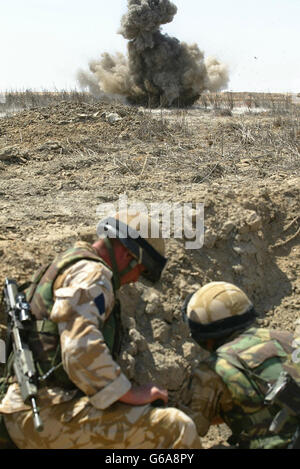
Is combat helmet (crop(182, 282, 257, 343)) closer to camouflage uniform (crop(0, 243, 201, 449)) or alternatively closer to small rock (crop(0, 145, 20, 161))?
camouflage uniform (crop(0, 243, 201, 449))

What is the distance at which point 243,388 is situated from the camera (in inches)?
106

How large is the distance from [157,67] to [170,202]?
58.6ft

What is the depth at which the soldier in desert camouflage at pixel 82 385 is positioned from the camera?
8.17ft

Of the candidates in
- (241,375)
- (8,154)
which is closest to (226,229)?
(241,375)

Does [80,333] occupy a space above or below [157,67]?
below

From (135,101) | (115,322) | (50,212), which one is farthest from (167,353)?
(135,101)

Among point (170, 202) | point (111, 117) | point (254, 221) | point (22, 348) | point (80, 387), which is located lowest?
point (80, 387)

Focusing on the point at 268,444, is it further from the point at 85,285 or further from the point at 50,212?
the point at 50,212

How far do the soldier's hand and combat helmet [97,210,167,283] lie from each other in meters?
0.58

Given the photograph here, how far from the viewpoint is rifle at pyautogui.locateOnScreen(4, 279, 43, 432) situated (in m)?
2.52

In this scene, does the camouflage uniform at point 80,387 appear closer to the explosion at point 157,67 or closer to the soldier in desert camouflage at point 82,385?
the soldier in desert camouflage at point 82,385

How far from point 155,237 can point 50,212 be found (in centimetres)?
263

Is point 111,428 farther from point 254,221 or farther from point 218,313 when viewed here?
point 254,221

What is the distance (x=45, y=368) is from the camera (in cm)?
269
